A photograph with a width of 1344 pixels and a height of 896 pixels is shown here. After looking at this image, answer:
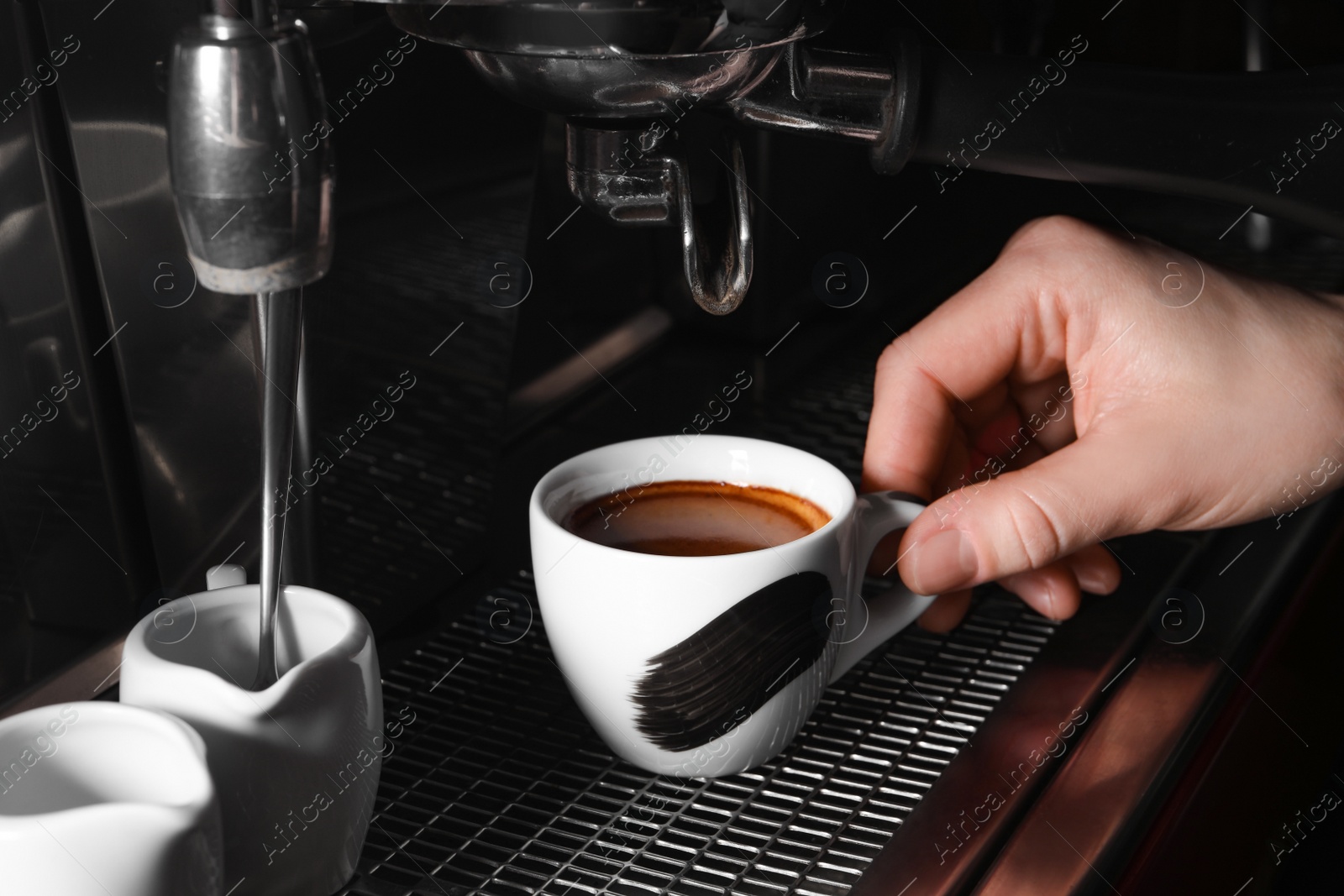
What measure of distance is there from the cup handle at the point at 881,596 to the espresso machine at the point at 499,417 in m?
0.02

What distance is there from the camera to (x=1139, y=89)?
0.43m

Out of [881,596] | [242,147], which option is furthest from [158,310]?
[881,596]

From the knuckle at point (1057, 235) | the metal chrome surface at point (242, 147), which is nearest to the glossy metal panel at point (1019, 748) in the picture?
the knuckle at point (1057, 235)

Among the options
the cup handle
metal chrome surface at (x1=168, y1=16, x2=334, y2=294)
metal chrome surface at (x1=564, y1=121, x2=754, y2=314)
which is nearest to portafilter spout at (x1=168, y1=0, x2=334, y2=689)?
metal chrome surface at (x1=168, y1=16, x2=334, y2=294)

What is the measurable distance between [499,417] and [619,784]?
19 cm

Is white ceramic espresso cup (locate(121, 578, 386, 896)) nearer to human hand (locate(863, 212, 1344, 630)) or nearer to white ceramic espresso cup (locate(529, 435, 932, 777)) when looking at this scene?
white ceramic espresso cup (locate(529, 435, 932, 777))

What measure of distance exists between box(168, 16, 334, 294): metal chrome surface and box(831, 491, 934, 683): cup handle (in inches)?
9.0

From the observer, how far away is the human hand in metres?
0.45

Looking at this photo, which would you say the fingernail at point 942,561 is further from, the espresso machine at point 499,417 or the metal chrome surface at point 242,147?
the metal chrome surface at point 242,147

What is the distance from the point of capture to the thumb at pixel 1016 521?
17.4 inches

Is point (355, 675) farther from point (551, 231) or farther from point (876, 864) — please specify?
point (551, 231)

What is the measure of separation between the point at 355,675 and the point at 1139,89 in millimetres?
318

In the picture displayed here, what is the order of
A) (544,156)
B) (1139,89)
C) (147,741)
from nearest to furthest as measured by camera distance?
1. (147,741)
2. (1139,89)
3. (544,156)

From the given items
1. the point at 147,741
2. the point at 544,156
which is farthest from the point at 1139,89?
the point at 147,741
